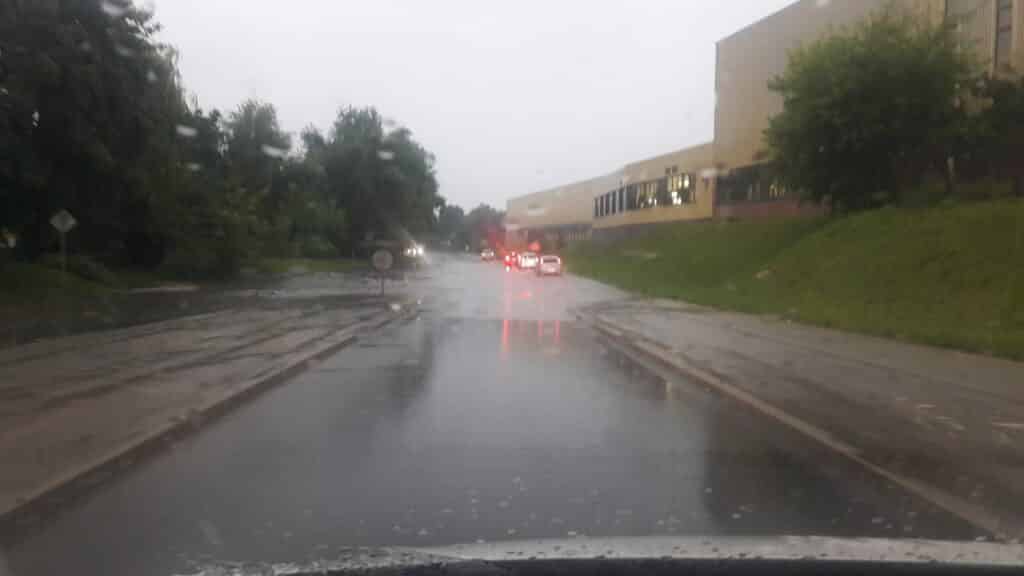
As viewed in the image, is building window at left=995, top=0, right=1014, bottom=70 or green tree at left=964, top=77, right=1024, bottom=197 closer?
green tree at left=964, top=77, right=1024, bottom=197

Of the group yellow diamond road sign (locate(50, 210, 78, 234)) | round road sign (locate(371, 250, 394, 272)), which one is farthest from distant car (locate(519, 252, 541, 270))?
yellow diamond road sign (locate(50, 210, 78, 234))

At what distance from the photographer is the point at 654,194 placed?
3511 inches

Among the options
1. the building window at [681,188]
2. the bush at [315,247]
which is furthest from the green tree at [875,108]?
the bush at [315,247]

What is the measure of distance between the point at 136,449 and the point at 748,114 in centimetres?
6277

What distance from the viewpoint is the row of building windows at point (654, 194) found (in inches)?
3232

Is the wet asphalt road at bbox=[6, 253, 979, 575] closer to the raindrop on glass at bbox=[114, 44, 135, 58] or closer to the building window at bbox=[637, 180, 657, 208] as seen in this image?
the raindrop on glass at bbox=[114, 44, 135, 58]

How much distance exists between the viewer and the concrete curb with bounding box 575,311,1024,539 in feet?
26.1

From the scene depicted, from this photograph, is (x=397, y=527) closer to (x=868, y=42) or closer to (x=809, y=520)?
(x=809, y=520)

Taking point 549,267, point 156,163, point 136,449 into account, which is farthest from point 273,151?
point 136,449

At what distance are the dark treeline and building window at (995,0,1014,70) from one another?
3252 cm

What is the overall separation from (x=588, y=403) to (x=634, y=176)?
270 feet

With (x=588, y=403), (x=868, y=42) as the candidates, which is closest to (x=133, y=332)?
(x=588, y=403)

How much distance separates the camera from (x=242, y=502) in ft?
27.2

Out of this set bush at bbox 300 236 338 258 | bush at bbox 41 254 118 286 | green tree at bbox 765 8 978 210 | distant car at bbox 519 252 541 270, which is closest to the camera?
green tree at bbox 765 8 978 210
